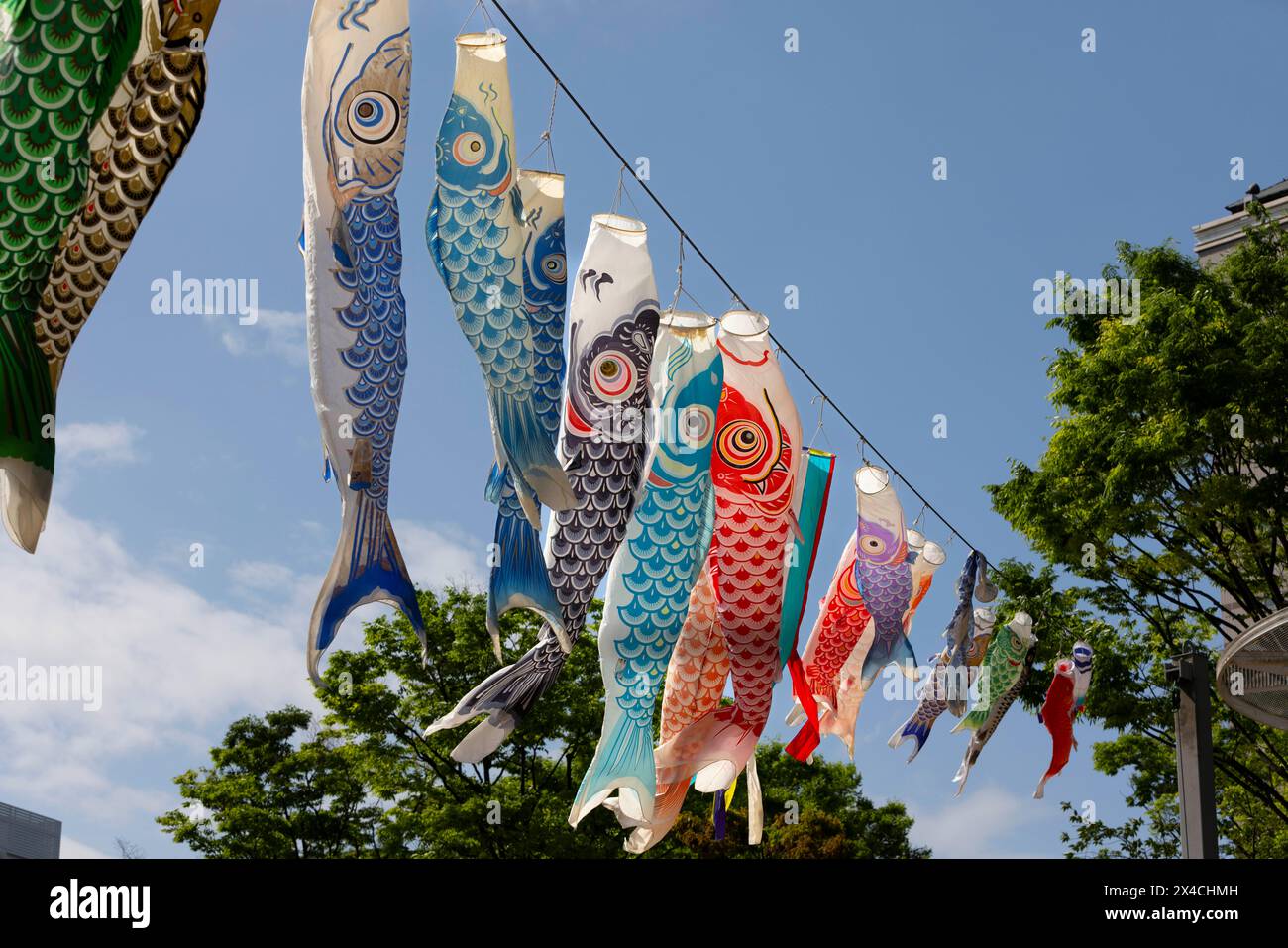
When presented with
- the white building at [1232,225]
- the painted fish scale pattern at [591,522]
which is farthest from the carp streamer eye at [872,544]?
the white building at [1232,225]

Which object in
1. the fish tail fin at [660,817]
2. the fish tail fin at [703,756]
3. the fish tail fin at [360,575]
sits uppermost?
the fish tail fin at [360,575]

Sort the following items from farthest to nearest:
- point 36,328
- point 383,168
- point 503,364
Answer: point 503,364 → point 383,168 → point 36,328

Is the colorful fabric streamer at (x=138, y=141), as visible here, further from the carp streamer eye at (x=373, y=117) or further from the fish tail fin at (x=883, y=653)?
the fish tail fin at (x=883, y=653)

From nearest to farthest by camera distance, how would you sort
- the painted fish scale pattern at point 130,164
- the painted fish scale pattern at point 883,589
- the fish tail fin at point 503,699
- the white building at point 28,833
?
the painted fish scale pattern at point 130,164, the fish tail fin at point 503,699, the painted fish scale pattern at point 883,589, the white building at point 28,833

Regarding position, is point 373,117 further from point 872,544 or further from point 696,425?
point 872,544

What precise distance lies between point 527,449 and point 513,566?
0.58m

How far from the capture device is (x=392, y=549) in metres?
5.98

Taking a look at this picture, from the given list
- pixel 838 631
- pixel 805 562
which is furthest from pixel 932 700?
pixel 805 562

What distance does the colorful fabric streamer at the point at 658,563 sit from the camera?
7.48 metres

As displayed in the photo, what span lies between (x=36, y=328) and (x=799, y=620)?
17.6 ft

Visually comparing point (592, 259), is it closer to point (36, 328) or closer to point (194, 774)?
point (36, 328)

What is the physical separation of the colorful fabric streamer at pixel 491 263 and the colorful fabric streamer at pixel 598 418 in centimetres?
83

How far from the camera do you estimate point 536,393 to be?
6.67m
